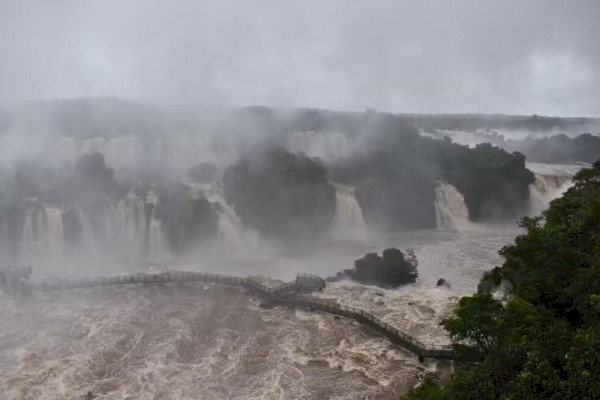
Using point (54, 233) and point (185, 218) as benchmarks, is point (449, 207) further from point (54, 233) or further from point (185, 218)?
point (54, 233)

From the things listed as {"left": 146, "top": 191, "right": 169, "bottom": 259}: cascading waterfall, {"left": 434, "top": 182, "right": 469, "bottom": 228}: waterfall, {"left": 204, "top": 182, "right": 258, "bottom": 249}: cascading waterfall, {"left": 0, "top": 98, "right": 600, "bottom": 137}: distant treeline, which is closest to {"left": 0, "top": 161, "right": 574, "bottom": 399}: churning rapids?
{"left": 146, "top": 191, "right": 169, "bottom": 259}: cascading waterfall

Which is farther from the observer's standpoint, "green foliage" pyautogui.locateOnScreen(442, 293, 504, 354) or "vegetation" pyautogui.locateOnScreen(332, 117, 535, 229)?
"vegetation" pyautogui.locateOnScreen(332, 117, 535, 229)

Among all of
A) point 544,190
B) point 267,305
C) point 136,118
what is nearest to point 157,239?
point 267,305

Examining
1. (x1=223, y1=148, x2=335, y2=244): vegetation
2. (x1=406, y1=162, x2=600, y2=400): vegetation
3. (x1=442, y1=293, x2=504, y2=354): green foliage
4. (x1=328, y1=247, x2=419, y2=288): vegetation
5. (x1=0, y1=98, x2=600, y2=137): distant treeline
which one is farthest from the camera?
(x1=0, y1=98, x2=600, y2=137): distant treeline

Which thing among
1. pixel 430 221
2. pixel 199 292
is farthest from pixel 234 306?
pixel 430 221

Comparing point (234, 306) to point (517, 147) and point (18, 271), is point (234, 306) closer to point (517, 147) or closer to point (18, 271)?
point (18, 271)

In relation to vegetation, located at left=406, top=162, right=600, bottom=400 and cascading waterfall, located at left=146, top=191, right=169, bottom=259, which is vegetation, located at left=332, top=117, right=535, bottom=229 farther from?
vegetation, located at left=406, top=162, right=600, bottom=400
